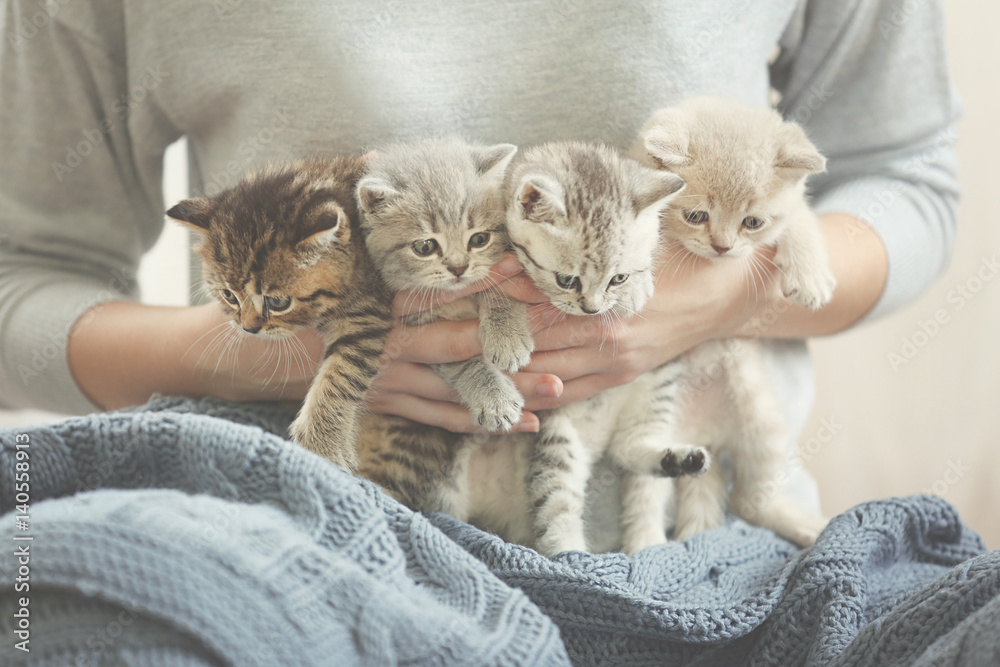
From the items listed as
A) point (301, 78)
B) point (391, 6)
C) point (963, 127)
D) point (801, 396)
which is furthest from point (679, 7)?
point (963, 127)

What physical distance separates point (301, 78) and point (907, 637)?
1.19 metres

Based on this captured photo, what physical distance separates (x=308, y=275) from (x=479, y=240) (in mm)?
276

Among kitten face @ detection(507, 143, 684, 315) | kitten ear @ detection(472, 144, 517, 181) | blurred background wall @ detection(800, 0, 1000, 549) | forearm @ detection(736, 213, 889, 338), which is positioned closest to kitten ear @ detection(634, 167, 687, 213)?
kitten face @ detection(507, 143, 684, 315)

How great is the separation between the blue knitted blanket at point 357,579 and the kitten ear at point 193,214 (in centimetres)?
29

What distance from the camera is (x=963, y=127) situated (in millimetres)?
1694

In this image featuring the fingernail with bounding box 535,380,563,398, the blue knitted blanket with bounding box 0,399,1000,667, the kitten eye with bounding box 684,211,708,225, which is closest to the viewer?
the blue knitted blanket with bounding box 0,399,1000,667

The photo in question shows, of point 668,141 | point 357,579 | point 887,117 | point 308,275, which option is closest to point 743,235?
point 668,141

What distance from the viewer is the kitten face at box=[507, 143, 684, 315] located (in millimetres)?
1095

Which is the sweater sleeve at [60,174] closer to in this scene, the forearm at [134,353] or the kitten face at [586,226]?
the forearm at [134,353]

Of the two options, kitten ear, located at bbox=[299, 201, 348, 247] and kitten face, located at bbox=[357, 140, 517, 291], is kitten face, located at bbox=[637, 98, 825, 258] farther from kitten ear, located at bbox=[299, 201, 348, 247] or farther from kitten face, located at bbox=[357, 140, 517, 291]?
kitten ear, located at bbox=[299, 201, 348, 247]

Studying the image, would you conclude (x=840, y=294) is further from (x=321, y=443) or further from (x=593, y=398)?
(x=321, y=443)

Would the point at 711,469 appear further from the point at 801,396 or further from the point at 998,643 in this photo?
the point at 998,643

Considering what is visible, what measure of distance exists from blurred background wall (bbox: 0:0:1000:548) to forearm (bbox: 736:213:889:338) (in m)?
0.56

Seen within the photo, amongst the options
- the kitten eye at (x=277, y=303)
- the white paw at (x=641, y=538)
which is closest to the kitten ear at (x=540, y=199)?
the kitten eye at (x=277, y=303)
